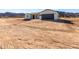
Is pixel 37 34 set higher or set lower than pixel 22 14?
lower

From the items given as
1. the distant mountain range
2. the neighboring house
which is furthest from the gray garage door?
the distant mountain range

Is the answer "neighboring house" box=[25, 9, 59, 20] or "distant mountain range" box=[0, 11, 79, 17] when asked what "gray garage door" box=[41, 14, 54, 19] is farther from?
"distant mountain range" box=[0, 11, 79, 17]

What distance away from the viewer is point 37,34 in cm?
305

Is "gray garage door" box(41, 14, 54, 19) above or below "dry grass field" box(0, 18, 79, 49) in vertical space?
above

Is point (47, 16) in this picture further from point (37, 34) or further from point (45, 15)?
point (37, 34)

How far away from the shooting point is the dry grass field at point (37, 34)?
298cm

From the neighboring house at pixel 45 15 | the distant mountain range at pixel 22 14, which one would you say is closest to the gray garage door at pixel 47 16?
the neighboring house at pixel 45 15

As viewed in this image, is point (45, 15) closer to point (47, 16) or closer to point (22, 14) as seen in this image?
point (47, 16)

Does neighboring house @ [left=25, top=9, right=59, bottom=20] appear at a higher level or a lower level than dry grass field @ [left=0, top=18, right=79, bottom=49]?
higher

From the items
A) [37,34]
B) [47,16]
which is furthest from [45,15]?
[37,34]

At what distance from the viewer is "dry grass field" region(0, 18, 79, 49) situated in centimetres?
298
